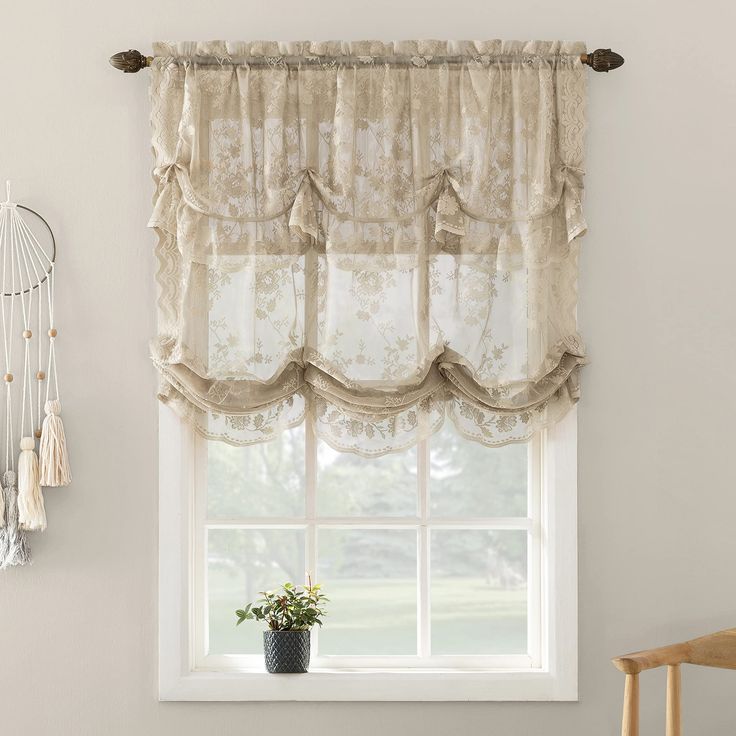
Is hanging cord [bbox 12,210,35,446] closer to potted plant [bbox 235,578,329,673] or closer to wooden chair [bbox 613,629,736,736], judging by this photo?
potted plant [bbox 235,578,329,673]

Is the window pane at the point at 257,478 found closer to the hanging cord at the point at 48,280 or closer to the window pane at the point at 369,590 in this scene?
the window pane at the point at 369,590

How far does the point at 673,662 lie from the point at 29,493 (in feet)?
5.44

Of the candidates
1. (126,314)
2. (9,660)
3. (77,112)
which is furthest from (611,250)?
(9,660)

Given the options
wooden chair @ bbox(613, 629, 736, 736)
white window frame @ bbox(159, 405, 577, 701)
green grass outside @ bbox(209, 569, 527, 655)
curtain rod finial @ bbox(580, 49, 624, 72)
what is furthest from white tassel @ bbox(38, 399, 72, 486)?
curtain rod finial @ bbox(580, 49, 624, 72)

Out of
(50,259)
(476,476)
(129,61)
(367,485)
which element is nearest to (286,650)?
(367,485)

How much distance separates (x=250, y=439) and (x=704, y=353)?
126cm

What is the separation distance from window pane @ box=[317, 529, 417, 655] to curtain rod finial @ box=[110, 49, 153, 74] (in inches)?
53.7

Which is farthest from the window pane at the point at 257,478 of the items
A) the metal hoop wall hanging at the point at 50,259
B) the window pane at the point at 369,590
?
the metal hoop wall hanging at the point at 50,259

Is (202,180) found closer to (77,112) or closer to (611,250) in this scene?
(77,112)

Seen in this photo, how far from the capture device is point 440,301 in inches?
89.7

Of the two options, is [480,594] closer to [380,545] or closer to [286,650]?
[380,545]

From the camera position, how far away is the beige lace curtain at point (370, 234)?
7.38 feet

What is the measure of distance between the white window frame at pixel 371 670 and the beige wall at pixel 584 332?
0.14ft

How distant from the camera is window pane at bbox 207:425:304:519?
242 centimetres
